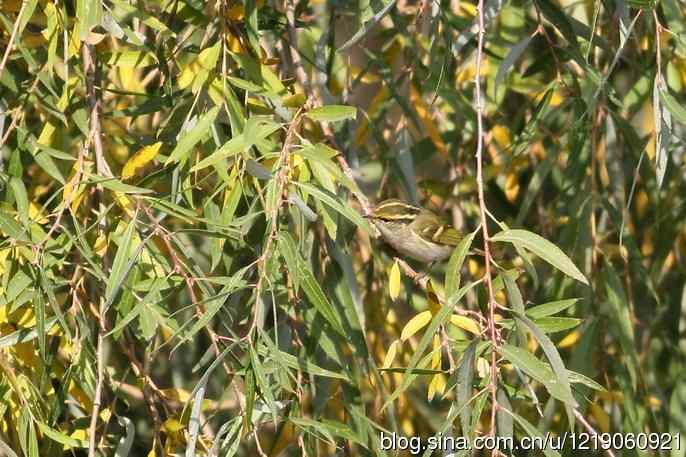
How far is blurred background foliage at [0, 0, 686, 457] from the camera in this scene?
1.88m

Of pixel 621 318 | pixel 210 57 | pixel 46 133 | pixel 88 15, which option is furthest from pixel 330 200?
pixel 621 318

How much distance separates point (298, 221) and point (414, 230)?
2.59 feet

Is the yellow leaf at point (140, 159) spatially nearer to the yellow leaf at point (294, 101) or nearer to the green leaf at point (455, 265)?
the yellow leaf at point (294, 101)

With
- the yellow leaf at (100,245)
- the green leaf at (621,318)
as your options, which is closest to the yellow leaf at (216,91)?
the yellow leaf at (100,245)

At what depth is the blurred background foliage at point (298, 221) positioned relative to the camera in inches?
74.2

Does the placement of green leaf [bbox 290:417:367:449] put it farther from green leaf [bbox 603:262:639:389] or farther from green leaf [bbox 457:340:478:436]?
green leaf [bbox 603:262:639:389]

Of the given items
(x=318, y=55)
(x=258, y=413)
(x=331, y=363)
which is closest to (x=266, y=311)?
(x=331, y=363)

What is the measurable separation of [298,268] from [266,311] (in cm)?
63

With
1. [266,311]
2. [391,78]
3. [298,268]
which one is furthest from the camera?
[391,78]

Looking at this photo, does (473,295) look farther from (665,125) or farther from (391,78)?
(665,125)

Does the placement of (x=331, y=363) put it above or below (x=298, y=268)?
below

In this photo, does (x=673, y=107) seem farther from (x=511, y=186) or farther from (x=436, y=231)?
(x=511, y=186)

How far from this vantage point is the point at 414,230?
9.02ft

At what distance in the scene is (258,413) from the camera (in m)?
2.05
